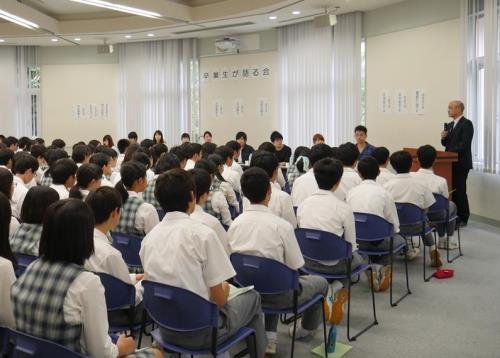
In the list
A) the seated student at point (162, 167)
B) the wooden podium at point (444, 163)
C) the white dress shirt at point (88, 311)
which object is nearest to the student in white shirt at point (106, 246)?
the white dress shirt at point (88, 311)

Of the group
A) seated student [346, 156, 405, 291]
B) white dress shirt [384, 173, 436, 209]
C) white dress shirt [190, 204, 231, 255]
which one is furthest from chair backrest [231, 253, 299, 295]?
white dress shirt [384, 173, 436, 209]

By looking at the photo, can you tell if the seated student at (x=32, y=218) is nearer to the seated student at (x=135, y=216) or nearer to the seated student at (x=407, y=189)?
the seated student at (x=135, y=216)

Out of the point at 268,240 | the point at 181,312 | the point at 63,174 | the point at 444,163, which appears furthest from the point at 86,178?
the point at 444,163

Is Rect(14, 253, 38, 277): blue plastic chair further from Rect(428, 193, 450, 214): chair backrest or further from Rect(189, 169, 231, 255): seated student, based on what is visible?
Rect(428, 193, 450, 214): chair backrest

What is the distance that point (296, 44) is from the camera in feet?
33.8

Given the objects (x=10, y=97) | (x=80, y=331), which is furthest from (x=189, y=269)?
(x=10, y=97)

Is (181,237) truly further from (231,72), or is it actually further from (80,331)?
(231,72)

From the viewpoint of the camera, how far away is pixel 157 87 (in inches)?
477

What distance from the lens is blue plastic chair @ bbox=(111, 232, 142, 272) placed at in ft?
11.1

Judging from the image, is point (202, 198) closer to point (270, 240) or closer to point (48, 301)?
point (270, 240)

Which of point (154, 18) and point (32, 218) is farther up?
point (154, 18)

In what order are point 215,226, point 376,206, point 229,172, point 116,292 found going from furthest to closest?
1. point 229,172
2. point 376,206
3. point 215,226
4. point 116,292

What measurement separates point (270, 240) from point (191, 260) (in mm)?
626

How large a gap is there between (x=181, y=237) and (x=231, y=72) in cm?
938
